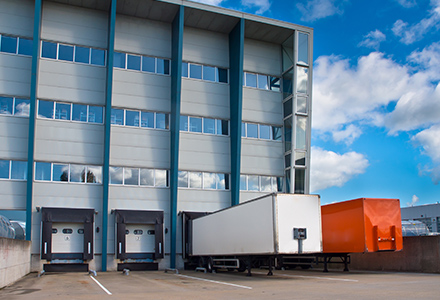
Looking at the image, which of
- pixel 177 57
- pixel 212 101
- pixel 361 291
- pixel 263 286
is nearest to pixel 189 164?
pixel 212 101

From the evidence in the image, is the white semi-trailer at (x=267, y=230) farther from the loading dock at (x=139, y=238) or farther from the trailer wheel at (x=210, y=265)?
the loading dock at (x=139, y=238)

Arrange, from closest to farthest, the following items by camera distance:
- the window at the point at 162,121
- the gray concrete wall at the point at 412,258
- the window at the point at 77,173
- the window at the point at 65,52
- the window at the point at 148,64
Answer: the gray concrete wall at the point at 412,258, the window at the point at 77,173, the window at the point at 65,52, the window at the point at 162,121, the window at the point at 148,64

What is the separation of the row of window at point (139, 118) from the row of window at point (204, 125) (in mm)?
1161

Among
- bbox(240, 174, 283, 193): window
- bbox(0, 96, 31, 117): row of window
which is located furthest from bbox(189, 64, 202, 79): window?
bbox(0, 96, 31, 117): row of window

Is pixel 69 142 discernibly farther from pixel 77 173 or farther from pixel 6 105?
pixel 6 105

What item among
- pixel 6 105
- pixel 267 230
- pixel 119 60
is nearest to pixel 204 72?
pixel 119 60

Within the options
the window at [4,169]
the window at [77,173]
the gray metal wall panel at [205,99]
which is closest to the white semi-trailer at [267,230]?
the window at [77,173]

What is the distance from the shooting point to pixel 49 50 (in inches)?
1045

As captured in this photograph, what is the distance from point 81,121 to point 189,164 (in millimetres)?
7015

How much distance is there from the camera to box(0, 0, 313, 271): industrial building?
25203mm

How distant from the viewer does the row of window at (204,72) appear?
96.1ft

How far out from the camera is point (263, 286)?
1425 cm

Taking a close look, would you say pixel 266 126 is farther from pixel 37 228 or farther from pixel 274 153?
pixel 37 228

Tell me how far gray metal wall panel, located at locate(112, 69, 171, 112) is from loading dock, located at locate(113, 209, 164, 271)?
258 inches
